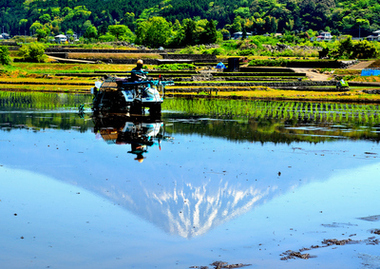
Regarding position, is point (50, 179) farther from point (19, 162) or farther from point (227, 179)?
point (227, 179)

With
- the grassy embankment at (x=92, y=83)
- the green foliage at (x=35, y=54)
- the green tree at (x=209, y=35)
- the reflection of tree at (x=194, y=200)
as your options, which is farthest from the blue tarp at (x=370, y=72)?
the green tree at (x=209, y=35)

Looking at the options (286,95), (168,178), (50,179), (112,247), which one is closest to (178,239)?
(112,247)

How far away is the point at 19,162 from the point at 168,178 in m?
5.38

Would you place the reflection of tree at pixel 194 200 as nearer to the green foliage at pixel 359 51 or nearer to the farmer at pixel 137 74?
the farmer at pixel 137 74

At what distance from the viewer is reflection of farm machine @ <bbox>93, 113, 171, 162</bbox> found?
2159cm

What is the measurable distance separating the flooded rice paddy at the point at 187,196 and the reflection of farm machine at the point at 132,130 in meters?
0.10

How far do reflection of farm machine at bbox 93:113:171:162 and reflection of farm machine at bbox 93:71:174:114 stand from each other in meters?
0.59

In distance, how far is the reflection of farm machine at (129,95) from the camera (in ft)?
97.8

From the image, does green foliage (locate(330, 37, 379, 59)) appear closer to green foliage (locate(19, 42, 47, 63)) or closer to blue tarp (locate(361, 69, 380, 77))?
blue tarp (locate(361, 69, 380, 77))

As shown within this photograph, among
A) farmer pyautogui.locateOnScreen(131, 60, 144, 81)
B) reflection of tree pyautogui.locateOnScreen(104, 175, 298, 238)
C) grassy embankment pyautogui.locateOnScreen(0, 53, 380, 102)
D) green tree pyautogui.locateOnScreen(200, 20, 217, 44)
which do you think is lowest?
grassy embankment pyautogui.locateOnScreen(0, 53, 380, 102)

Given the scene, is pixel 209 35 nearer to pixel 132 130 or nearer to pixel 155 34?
pixel 155 34

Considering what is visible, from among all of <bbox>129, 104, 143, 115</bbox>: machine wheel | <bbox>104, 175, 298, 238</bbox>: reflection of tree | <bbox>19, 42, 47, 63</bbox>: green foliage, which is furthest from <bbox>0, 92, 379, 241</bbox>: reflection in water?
<bbox>19, 42, 47, 63</bbox>: green foliage

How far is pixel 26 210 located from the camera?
12.7 metres

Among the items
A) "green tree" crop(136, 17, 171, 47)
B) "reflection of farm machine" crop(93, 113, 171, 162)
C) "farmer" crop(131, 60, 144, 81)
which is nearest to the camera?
"reflection of farm machine" crop(93, 113, 171, 162)
